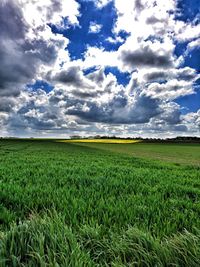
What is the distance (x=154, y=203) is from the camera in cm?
563

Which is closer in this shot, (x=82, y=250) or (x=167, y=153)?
(x=82, y=250)

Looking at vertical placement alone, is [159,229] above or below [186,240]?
below

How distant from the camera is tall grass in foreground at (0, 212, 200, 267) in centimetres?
251

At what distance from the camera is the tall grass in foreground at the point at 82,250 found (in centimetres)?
251

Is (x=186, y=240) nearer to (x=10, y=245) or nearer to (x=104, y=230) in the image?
(x=104, y=230)

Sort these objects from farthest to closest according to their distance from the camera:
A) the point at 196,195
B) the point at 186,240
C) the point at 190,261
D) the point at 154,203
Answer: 1. the point at 196,195
2. the point at 154,203
3. the point at 186,240
4. the point at 190,261

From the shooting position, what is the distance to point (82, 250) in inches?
116

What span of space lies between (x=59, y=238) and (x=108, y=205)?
7.41 feet

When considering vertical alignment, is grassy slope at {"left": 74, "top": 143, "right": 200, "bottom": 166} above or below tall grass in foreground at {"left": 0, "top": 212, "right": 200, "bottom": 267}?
below

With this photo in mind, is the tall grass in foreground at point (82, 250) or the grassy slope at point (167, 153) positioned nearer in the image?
the tall grass in foreground at point (82, 250)

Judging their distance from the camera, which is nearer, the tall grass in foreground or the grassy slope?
the tall grass in foreground

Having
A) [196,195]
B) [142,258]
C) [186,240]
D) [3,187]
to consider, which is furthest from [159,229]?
[3,187]

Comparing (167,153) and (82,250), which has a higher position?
(82,250)

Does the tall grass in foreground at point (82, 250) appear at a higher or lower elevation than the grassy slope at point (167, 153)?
higher
